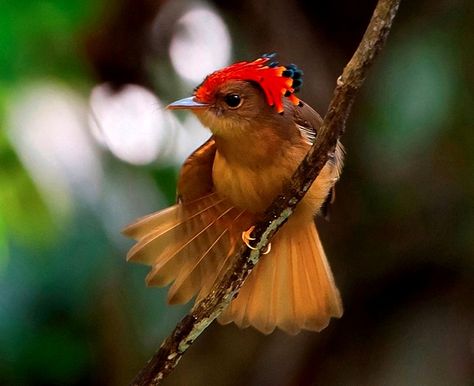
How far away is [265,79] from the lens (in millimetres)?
1772

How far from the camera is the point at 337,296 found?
203 cm

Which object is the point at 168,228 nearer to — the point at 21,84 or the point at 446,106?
the point at 21,84

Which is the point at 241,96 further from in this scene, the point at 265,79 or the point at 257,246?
the point at 257,246

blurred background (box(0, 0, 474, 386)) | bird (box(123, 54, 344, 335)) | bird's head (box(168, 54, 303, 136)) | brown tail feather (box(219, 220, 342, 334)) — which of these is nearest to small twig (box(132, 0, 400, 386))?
bird (box(123, 54, 344, 335))

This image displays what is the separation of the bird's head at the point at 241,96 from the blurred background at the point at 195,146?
56 cm

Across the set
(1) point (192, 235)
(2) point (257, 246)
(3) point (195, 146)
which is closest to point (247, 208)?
(1) point (192, 235)

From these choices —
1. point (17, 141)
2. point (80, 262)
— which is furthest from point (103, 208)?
point (17, 141)

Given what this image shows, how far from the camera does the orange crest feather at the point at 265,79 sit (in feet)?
5.79

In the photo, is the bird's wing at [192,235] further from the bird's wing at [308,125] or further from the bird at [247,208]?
the bird's wing at [308,125]

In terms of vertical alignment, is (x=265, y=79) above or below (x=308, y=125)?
above

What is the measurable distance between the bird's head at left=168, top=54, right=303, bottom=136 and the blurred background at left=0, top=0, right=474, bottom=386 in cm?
56

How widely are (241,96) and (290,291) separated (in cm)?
53

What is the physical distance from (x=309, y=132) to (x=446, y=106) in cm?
74

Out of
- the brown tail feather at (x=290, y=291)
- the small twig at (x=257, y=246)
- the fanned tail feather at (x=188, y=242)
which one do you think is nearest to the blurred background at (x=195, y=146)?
the fanned tail feather at (x=188, y=242)
